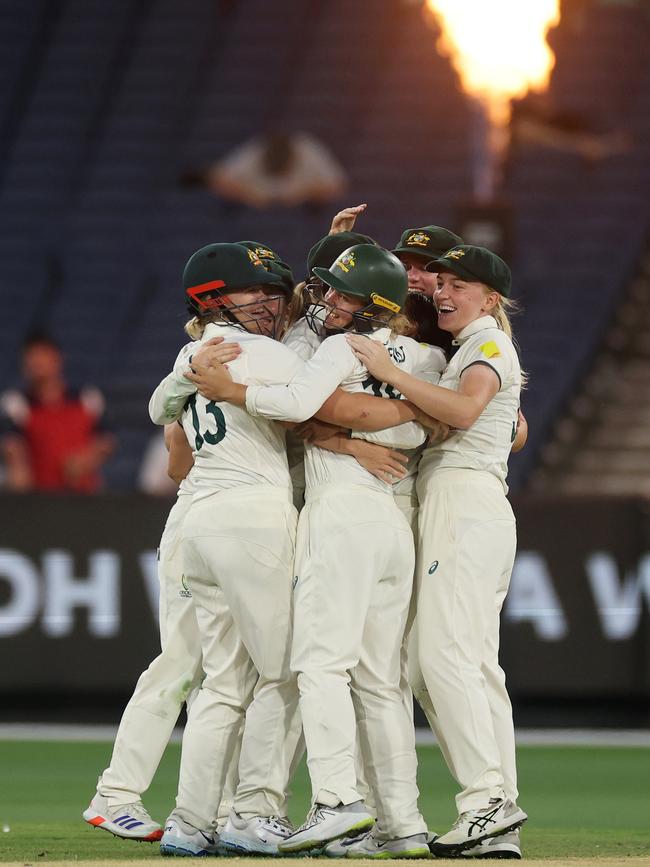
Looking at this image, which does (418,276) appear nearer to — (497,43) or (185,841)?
(185,841)

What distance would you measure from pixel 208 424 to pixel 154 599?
4267 millimetres

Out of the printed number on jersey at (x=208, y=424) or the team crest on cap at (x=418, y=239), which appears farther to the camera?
the team crest on cap at (x=418, y=239)

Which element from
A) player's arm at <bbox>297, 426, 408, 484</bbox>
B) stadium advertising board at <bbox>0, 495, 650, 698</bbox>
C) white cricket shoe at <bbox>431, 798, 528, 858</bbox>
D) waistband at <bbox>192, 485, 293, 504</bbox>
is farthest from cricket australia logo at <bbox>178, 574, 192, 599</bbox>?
stadium advertising board at <bbox>0, 495, 650, 698</bbox>

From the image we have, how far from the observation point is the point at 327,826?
5363mm

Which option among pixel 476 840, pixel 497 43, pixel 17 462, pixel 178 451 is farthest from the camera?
pixel 497 43

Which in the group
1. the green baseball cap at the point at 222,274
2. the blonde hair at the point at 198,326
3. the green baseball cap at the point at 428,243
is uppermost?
the green baseball cap at the point at 428,243

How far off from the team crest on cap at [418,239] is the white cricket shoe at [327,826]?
86.2 inches

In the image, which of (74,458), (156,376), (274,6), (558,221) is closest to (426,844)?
(74,458)

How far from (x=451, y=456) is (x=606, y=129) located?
547 inches

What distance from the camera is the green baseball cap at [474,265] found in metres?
5.96

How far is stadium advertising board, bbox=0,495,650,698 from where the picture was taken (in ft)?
32.4

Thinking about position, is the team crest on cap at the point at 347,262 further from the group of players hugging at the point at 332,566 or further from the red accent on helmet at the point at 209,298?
the red accent on helmet at the point at 209,298

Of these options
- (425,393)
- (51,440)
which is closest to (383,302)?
(425,393)

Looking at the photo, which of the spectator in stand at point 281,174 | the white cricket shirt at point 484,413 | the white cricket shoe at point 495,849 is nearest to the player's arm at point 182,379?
the white cricket shirt at point 484,413
